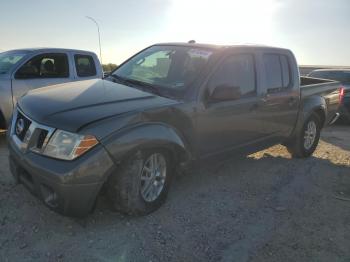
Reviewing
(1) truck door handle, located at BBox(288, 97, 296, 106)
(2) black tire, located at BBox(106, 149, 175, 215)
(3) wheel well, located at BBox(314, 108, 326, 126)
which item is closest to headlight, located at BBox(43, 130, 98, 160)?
(2) black tire, located at BBox(106, 149, 175, 215)

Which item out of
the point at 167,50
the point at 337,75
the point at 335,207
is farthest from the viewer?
the point at 337,75

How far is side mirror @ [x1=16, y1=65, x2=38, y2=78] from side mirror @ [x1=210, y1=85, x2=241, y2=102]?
3944 mm

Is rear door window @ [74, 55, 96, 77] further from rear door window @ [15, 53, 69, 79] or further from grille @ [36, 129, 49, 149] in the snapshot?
grille @ [36, 129, 49, 149]

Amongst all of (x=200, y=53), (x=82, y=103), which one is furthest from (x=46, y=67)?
(x=82, y=103)

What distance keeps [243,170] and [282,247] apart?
2143 millimetres

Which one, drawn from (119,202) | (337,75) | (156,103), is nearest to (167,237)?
(119,202)

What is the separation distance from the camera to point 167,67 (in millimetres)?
4773

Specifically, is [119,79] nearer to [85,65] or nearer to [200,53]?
[200,53]

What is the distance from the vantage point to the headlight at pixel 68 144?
3.31m

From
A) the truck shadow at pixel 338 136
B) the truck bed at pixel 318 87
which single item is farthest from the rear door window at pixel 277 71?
the truck shadow at pixel 338 136

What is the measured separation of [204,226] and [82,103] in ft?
5.44

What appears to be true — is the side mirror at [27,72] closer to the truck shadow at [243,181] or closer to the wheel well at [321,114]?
the truck shadow at [243,181]

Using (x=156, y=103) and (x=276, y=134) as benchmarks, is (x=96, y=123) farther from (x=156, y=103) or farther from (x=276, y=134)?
(x=276, y=134)

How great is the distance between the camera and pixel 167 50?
201 inches
